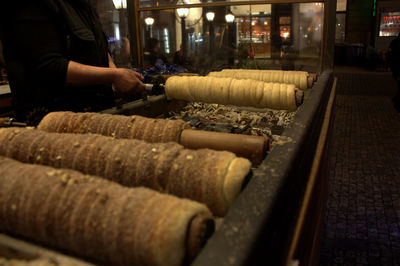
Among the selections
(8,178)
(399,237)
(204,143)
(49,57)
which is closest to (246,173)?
(204,143)

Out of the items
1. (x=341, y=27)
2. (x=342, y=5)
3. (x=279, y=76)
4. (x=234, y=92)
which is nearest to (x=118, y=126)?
(x=234, y=92)

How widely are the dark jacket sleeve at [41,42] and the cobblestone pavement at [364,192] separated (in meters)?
2.11

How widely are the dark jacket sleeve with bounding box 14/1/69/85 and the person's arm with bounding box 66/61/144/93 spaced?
4 centimetres

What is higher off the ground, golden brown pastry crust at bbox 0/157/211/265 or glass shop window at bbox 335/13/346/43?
glass shop window at bbox 335/13/346/43

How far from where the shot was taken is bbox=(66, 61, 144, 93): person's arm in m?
1.63

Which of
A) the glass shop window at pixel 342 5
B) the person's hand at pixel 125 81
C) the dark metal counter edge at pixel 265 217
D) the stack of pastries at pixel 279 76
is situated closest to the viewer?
the dark metal counter edge at pixel 265 217

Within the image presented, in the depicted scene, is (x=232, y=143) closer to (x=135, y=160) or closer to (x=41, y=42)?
(x=135, y=160)

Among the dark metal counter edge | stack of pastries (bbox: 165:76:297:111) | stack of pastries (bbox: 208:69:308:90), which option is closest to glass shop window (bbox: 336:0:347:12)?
stack of pastries (bbox: 208:69:308:90)

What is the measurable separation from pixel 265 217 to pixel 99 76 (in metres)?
1.25

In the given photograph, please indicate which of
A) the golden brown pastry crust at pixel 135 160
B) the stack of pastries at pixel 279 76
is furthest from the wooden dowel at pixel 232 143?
the stack of pastries at pixel 279 76

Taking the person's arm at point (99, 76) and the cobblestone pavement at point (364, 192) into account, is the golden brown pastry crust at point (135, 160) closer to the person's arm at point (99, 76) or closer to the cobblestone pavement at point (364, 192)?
the person's arm at point (99, 76)

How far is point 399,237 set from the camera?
2719mm

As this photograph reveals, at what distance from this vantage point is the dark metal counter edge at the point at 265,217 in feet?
1.86

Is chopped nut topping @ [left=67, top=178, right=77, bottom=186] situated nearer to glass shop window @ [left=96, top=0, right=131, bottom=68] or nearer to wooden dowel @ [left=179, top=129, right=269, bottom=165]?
wooden dowel @ [left=179, top=129, right=269, bottom=165]
